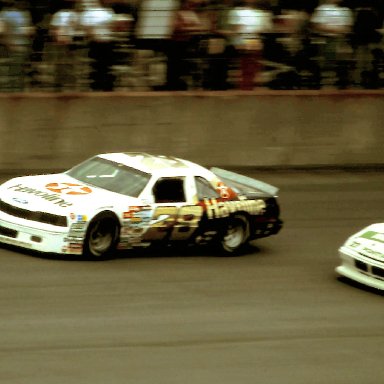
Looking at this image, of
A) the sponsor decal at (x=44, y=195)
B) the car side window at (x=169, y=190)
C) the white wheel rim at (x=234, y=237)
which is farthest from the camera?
the white wheel rim at (x=234, y=237)

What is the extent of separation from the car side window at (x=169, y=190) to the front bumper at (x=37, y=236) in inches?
51.3

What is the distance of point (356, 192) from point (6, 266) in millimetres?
7443

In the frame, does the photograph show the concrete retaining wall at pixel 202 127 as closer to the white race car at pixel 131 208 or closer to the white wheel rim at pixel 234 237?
the white race car at pixel 131 208

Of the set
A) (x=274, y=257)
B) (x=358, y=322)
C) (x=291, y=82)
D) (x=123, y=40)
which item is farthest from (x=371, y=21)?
(x=358, y=322)

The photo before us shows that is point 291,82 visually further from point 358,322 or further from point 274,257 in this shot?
point 358,322

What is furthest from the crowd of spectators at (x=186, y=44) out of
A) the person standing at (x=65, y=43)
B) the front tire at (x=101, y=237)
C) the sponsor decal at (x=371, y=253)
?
the sponsor decal at (x=371, y=253)

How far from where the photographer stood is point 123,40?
17.1m

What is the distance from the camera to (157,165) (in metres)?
14.1

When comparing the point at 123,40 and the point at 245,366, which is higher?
the point at 123,40

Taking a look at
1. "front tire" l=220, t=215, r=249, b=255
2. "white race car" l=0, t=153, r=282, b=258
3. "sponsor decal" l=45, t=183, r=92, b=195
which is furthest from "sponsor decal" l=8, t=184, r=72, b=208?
"front tire" l=220, t=215, r=249, b=255

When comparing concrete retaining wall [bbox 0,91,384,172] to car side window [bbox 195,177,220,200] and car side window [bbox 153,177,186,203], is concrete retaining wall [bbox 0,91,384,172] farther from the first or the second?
car side window [bbox 153,177,186,203]

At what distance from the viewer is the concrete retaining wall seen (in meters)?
17.5

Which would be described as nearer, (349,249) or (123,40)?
(349,249)

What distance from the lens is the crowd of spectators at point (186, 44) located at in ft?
55.0
